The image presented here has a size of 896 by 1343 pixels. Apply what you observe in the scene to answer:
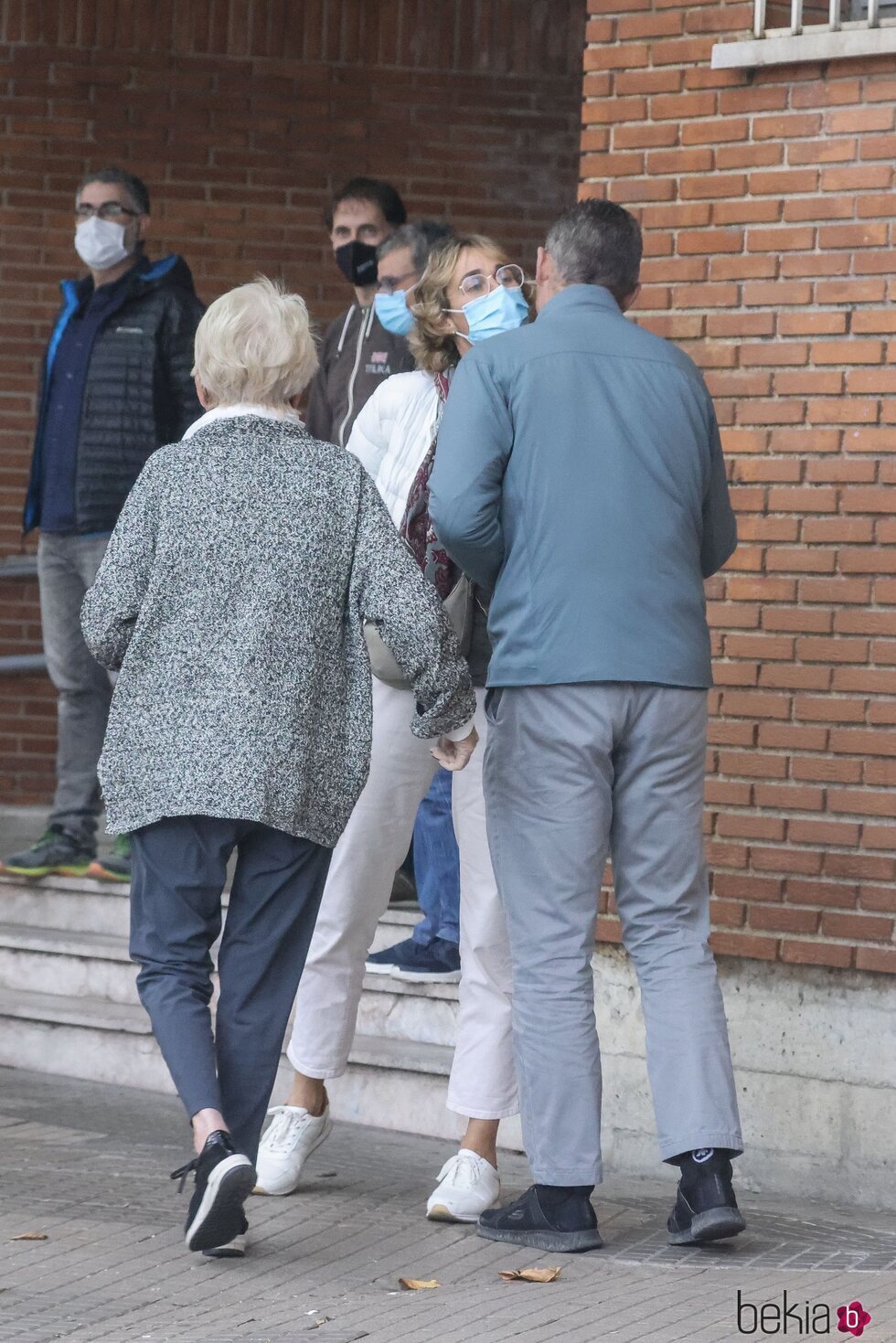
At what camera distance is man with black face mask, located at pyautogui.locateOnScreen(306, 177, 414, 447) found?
20.6ft

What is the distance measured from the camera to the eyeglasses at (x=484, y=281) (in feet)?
15.2

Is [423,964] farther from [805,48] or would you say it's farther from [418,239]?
[805,48]

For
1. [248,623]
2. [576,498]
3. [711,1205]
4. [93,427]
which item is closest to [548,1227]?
[711,1205]

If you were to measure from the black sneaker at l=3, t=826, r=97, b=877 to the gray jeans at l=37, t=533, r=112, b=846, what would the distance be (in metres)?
0.03

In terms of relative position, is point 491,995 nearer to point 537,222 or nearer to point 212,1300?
point 212,1300

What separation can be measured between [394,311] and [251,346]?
188cm

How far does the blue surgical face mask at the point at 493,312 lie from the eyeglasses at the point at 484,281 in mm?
14

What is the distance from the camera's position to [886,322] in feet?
16.5

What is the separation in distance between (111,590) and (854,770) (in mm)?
2019

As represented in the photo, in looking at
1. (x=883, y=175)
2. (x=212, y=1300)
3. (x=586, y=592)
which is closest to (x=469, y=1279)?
(x=212, y=1300)

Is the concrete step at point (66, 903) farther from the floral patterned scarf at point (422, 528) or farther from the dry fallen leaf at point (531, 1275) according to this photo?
the dry fallen leaf at point (531, 1275)

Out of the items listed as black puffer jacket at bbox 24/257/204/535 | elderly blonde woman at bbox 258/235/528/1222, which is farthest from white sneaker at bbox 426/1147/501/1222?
black puffer jacket at bbox 24/257/204/535

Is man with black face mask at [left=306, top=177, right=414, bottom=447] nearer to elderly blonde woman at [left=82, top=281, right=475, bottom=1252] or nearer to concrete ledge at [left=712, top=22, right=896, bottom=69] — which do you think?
concrete ledge at [left=712, top=22, right=896, bottom=69]

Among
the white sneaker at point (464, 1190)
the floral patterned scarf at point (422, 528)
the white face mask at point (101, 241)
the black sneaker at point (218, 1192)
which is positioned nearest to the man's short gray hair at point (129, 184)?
the white face mask at point (101, 241)
